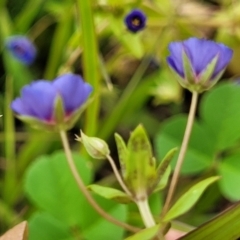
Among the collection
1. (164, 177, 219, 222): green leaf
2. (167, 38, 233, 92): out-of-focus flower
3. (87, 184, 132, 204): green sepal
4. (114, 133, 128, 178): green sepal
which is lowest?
(164, 177, 219, 222): green leaf

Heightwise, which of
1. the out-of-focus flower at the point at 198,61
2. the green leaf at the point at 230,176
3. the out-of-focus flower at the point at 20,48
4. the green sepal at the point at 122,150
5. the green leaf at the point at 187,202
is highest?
the out-of-focus flower at the point at 20,48

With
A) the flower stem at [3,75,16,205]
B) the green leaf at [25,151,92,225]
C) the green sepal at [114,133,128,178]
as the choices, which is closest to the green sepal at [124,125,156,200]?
the green sepal at [114,133,128,178]

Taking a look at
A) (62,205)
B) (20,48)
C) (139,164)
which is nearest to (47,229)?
(62,205)

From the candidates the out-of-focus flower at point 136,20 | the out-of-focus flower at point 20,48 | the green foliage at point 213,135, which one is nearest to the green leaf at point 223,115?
the green foliage at point 213,135

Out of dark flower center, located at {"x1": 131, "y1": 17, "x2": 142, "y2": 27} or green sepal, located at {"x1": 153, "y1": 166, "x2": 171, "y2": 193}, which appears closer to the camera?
green sepal, located at {"x1": 153, "y1": 166, "x2": 171, "y2": 193}

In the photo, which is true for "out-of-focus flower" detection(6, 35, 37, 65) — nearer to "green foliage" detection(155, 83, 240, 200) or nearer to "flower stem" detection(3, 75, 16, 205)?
"flower stem" detection(3, 75, 16, 205)

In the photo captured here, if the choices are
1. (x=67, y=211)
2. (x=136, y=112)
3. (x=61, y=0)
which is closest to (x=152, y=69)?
Answer: (x=136, y=112)

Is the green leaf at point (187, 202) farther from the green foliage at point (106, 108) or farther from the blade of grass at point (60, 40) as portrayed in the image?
the blade of grass at point (60, 40)
